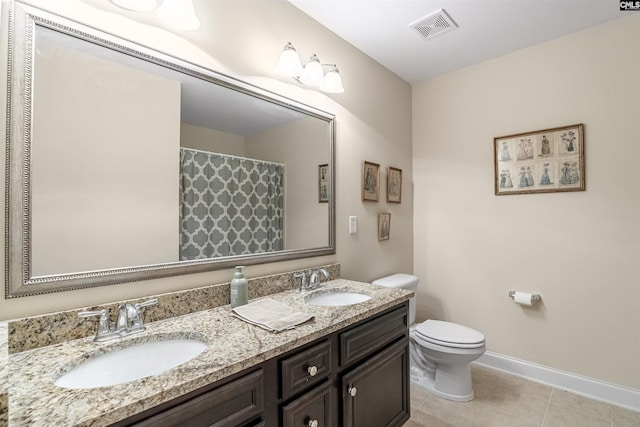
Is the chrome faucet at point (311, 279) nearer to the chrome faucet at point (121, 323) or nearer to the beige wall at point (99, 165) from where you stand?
the beige wall at point (99, 165)

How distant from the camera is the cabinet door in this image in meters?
1.31

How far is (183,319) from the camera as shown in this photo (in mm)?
1231

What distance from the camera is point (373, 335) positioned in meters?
1.44

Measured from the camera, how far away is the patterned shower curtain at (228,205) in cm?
138

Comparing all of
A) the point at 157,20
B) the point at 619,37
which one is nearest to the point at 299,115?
the point at 157,20

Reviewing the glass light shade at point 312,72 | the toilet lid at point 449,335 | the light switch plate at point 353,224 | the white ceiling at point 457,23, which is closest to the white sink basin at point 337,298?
the light switch plate at point 353,224

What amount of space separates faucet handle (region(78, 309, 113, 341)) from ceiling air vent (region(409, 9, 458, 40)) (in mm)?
2313

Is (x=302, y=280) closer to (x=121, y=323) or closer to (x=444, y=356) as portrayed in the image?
(x=121, y=323)

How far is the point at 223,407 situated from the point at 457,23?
8.05 ft

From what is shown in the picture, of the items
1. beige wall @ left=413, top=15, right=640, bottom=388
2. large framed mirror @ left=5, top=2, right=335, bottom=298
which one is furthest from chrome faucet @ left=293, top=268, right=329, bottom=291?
beige wall @ left=413, top=15, right=640, bottom=388

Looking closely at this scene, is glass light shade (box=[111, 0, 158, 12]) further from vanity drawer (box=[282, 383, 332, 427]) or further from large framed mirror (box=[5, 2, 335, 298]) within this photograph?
vanity drawer (box=[282, 383, 332, 427])

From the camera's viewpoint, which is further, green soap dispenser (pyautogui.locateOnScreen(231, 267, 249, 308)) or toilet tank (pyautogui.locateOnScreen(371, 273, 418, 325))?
toilet tank (pyautogui.locateOnScreen(371, 273, 418, 325))

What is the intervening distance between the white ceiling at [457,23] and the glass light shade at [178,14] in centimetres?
78

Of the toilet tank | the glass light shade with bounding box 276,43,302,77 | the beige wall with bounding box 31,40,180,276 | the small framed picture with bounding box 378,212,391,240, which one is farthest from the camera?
the small framed picture with bounding box 378,212,391,240
